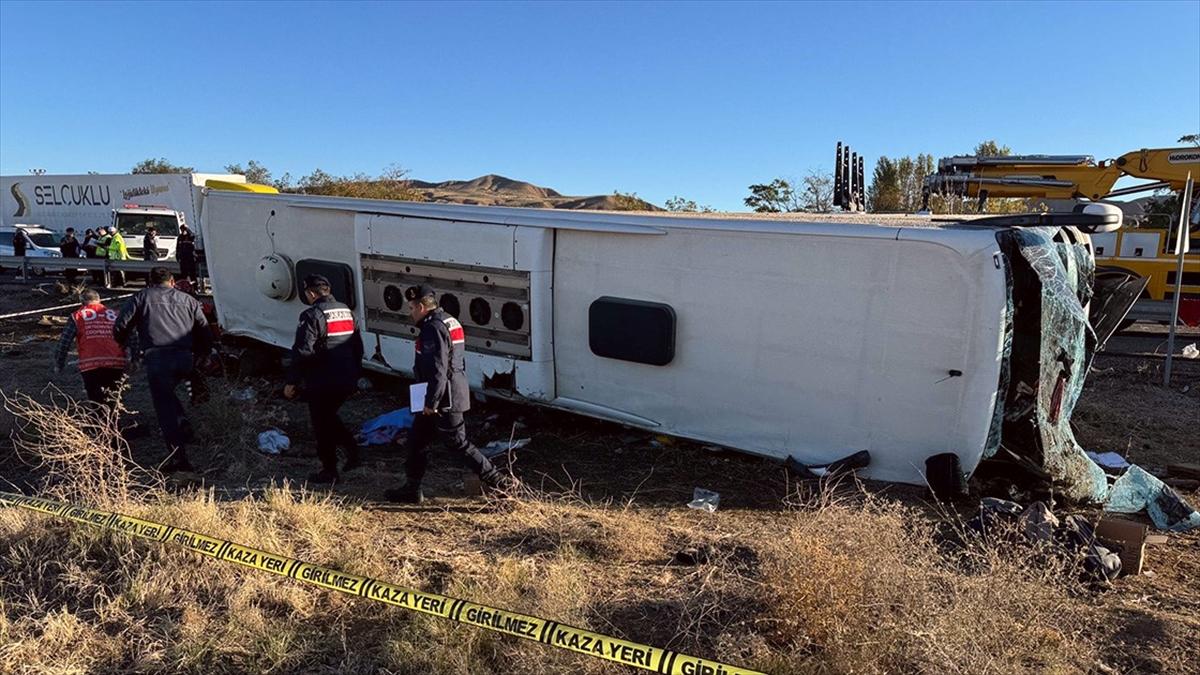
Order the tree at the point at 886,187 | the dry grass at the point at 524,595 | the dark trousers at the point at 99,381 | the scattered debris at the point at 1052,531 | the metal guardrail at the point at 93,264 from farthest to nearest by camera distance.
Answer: the tree at the point at 886,187, the metal guardrail at the point at 93,264, the dark trousers at the point at 99,381, the scattered debris at the point at 1052,531, the dry grass at the point at 524,595

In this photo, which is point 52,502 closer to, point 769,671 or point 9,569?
point 9,569

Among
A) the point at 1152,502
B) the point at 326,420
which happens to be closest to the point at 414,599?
the point at 326,420

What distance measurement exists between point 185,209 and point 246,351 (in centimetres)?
2061

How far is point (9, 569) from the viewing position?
4164 mm

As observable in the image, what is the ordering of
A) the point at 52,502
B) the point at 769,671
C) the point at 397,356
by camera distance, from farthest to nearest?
the point at 397,356
the point at 52,502
the point at 769,671

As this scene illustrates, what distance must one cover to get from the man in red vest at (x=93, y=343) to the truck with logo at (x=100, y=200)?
18.2 m

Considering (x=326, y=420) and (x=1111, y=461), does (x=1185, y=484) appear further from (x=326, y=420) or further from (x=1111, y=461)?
(x=326, y=420)

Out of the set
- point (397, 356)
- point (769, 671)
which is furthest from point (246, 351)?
point (769, 671)

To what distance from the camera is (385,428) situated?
276 inches

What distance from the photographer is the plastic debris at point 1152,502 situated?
5.20 metres

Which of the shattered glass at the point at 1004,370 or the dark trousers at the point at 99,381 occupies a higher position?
the shattered glass at the point at 1004,370

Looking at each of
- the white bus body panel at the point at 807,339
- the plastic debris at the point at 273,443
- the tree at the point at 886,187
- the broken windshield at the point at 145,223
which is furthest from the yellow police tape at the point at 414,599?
the tree at the point at 886,187

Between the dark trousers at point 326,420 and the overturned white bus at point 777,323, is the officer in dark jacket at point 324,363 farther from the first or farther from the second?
the overturned white bus at point 777,323

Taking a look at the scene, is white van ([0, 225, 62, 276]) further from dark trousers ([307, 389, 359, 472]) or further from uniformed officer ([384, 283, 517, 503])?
uniformed officer ([384, 283, 517, 503])
